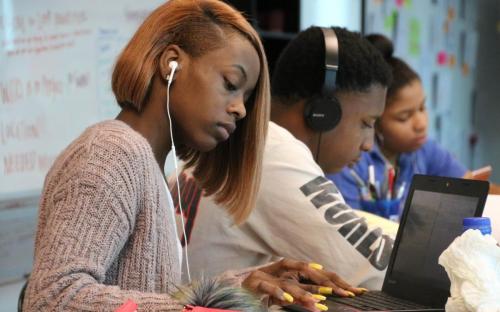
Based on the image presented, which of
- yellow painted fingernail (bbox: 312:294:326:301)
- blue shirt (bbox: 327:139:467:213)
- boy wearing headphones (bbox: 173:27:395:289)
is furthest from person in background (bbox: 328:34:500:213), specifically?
yellow painted fingernail (bbox: 312:294:326:301)

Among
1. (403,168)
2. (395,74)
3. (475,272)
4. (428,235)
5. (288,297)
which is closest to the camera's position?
(475,272)

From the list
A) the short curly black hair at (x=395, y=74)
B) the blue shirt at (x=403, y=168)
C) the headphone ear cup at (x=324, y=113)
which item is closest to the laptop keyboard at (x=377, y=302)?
the headphone ear cup at (x=324, y=113)

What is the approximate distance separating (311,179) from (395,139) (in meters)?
1.06

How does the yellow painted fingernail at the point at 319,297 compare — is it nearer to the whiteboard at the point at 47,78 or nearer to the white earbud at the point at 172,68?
the white earbud at the point at 172,68

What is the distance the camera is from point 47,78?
7.11ft

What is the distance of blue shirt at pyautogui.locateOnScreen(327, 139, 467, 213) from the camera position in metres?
2.10

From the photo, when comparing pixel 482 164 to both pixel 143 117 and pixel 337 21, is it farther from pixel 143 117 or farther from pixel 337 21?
pixel 143 117

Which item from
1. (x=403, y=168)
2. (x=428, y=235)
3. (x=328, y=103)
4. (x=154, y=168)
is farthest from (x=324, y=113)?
Result: (x=403, y=168)

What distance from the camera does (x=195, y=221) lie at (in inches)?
53.4

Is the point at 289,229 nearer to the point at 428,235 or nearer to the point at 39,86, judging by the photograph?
the point at 428,235

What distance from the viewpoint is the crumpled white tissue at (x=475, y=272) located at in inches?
28.5

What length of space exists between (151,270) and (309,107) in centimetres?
66

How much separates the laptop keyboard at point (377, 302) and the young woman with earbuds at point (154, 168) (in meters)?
0.03

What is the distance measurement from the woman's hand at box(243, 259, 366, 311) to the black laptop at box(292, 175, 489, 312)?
0.02 m
